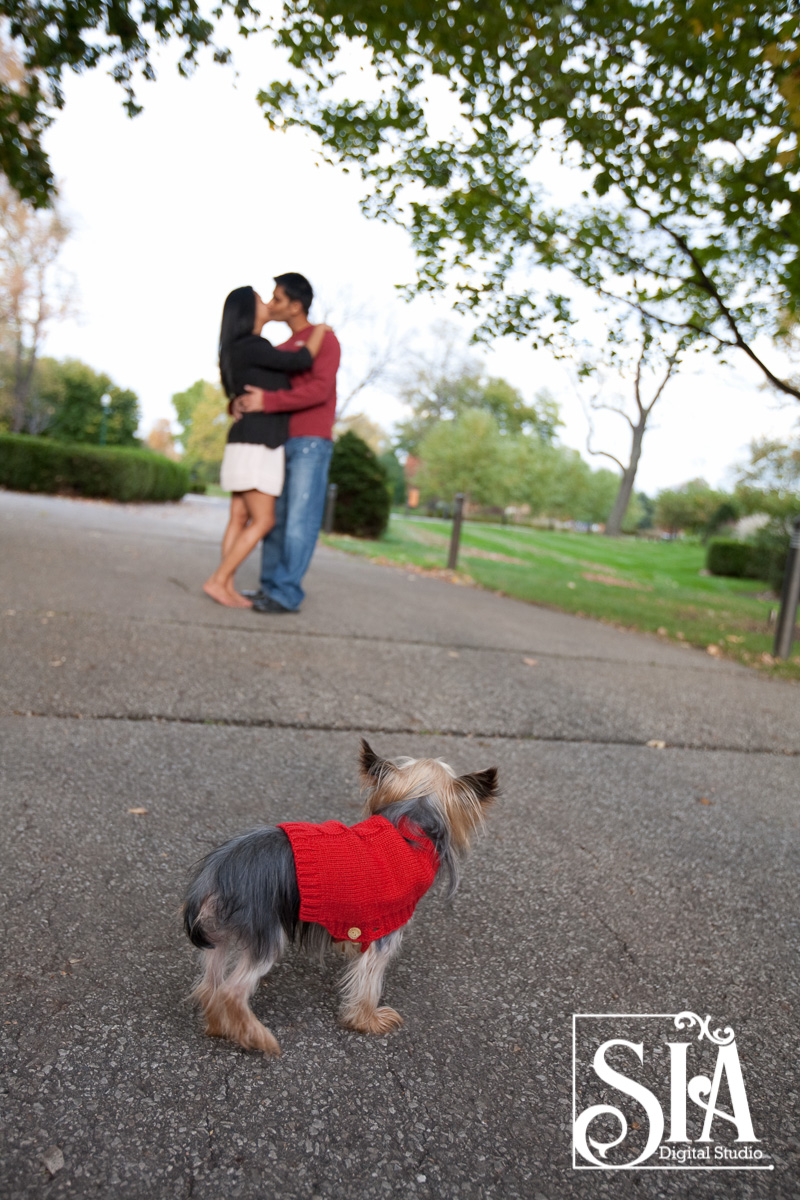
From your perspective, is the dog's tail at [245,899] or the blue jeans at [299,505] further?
the blue jeans at [299,505]

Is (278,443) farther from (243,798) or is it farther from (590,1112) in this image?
(590,1112)

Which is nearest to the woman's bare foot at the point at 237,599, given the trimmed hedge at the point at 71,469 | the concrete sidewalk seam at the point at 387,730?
the concrete sidewalk seam at the point at 387,730

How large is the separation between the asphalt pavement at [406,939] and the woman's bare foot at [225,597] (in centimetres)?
92

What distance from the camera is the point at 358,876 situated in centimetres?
176

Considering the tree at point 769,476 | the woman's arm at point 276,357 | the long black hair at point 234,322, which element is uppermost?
the tree at point 769,476

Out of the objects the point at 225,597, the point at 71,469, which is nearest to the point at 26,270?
the point at 71,469

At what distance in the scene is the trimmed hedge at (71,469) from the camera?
2353 cm

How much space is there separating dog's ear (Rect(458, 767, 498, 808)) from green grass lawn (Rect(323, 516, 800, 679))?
18.6ft

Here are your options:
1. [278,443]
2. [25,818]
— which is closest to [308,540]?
[278,443]

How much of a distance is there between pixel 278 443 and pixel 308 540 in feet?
2.53

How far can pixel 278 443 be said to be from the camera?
5762 mm

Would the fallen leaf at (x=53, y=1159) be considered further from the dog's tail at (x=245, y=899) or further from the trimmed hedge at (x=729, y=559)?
the trimmed hedge at (x=729, y=559)

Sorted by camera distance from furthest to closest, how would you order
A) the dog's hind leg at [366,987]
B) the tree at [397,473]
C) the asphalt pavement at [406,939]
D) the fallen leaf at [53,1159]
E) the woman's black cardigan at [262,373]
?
the tree at [397,473] → the woman's black cardigan at [262,373] → the dog's hind leg at [366,987] → the asphalt pavement at [406,939] → the fallen leaf at [53,1159]

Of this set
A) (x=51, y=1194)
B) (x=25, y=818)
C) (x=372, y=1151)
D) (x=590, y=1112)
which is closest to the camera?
(x=51, y=1194)
